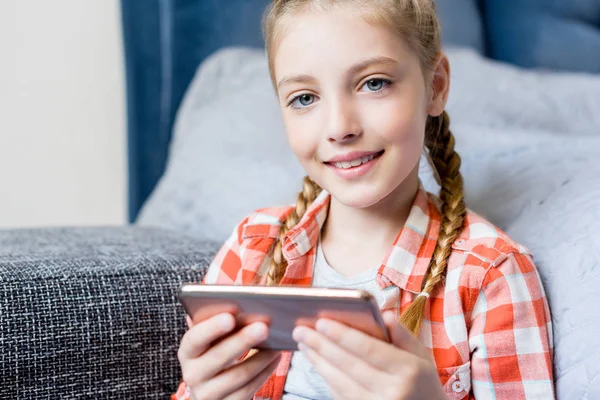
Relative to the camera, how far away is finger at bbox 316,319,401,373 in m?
0.63

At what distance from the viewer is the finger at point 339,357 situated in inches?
25.5

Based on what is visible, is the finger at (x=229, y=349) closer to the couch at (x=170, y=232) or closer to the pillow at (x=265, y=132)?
the couch at (x=170, y=232)

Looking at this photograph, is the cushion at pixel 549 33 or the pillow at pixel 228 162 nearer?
the pillow at pixel 228 162

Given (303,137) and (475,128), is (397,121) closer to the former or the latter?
(303,137)

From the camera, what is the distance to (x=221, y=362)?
0.72 meters

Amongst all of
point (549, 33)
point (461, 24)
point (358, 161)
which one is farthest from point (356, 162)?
point (549, 33)

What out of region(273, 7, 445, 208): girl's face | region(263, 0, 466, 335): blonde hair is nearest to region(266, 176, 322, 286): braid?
region(263, 0, 466, 335): blonde hair

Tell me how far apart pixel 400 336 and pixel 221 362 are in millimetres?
175

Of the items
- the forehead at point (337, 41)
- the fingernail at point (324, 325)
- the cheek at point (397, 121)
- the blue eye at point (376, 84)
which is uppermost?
the forehead at point (337, 41)

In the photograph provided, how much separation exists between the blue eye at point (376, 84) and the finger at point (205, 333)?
316 millimetres

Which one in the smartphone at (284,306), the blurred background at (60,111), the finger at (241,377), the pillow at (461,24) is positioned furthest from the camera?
the blurred background at (60,111)

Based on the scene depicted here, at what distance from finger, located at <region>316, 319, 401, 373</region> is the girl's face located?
25 cm

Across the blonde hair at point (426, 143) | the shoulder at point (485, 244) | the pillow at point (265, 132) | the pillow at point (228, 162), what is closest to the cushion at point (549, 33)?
the pillow at point (265, 132)

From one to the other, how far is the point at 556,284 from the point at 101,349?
537 mm
